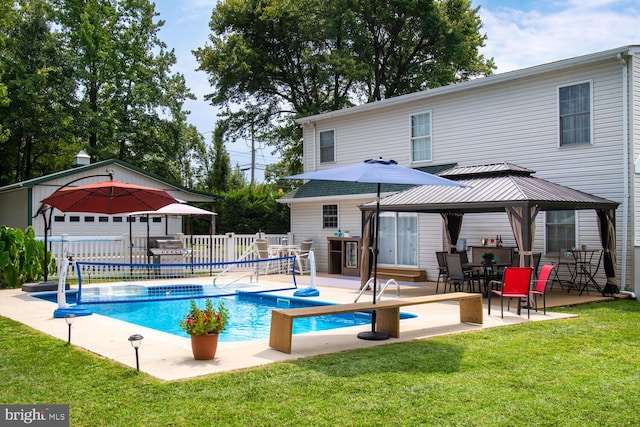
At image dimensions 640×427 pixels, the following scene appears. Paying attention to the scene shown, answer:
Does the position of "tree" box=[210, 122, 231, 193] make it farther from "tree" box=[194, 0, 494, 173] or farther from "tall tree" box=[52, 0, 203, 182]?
"tree" box=[194, 0, 494, 173]

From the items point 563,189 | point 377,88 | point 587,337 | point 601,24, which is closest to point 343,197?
point 563,189

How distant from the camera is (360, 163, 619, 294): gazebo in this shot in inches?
421

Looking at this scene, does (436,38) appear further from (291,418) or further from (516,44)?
(291,418)

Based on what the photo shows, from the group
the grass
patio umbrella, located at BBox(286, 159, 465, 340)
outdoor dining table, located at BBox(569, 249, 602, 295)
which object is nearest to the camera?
the grass

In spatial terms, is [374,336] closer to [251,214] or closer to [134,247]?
[134,247]

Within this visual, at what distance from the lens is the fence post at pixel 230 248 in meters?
19.4

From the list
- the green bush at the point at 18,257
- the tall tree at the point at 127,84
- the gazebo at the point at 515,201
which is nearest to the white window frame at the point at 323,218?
the gazebo at the point at 515,201

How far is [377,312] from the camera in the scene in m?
8.07

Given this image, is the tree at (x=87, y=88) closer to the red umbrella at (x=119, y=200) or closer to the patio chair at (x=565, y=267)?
the red umbrella at (x=119, y=200)

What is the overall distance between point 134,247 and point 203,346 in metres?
12.3

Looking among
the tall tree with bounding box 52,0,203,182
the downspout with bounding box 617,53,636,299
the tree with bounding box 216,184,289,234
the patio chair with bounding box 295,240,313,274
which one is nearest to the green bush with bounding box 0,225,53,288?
the patio chair with bounding box 295,240,313,274

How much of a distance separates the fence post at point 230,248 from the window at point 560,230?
32.8ft

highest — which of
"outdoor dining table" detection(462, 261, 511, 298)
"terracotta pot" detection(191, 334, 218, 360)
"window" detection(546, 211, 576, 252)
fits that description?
"window" detection(546, 211, 576, 252)

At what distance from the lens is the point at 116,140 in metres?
31.3
